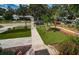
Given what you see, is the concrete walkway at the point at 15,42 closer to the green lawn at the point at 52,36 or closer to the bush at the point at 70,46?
the green lawn at the point at 52,36

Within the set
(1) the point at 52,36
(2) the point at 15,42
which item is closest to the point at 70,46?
(1) the point at 52,36

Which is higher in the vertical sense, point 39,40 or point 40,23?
point 40,23

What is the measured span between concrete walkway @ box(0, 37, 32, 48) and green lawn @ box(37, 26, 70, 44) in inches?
4.7

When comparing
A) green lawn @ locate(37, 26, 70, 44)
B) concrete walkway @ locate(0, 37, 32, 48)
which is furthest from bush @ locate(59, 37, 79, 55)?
concrete walkway @ locate(0, 37, 32, 48)

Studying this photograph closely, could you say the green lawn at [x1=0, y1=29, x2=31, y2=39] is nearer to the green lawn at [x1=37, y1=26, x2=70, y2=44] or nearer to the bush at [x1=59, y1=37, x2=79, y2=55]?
the green lawn at [x1=37, y1=26, x2=70, y2=44]

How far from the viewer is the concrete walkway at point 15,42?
2311 millimetres

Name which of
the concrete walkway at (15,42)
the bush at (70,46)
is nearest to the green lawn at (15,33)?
the concrete walkway at (15,42)

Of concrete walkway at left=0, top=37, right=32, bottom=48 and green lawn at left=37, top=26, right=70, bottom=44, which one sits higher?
green lawn at left=37, top=26, right=70, bottom=44

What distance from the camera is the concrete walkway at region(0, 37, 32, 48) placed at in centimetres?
231

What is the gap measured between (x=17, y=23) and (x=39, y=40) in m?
0.24

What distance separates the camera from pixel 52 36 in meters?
2.32

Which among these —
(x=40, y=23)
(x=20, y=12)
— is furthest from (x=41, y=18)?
(x=20, y=12)
